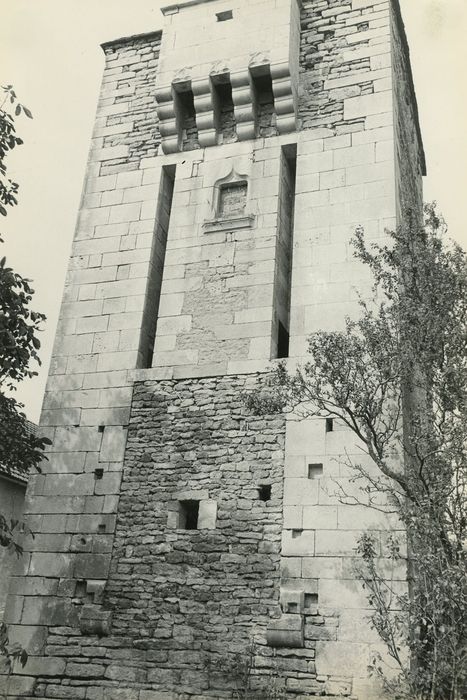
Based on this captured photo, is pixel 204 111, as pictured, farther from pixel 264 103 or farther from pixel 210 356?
pixel 210 356

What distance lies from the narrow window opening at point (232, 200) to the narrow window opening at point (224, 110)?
2.73 ft

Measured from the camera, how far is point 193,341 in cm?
1031

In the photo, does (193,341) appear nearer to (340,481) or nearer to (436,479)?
(340,481)

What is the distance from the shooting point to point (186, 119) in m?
12.2

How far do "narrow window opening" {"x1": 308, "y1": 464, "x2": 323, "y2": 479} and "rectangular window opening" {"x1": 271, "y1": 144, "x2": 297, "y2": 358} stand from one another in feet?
5.16

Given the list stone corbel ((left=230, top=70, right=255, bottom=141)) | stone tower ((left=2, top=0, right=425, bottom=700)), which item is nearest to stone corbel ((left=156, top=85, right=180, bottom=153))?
stone tower ((left=2, top=0, right=425, bottom=700))

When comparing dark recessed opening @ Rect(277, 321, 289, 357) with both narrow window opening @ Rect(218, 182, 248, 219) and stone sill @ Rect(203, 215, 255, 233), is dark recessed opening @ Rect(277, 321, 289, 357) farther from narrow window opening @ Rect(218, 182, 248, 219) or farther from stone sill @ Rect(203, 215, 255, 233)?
narrow window opening @ Rect(218, 182, 248, 219)

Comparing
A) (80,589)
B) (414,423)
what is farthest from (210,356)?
(80,589)

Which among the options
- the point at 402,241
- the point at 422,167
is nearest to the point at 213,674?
the point at 402,241

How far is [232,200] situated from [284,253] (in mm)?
1130

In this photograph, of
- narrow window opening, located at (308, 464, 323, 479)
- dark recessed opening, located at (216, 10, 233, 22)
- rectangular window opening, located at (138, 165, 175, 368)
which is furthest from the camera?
dark recessed opening, located at (216, 10, 233, 22)

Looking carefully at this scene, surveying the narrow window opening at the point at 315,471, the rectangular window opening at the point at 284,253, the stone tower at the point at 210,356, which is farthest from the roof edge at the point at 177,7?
the narrow window opening at the point at 315,471

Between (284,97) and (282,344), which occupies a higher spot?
(284,97)

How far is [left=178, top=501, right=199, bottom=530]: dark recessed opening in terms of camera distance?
9.43 metres
